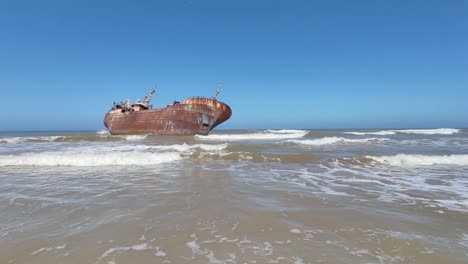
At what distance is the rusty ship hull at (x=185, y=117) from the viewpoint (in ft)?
75.8

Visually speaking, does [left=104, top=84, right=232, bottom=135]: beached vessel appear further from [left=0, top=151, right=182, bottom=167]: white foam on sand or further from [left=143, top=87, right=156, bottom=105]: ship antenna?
[left=0, top=151, right=182, bottom=167]: white foam on sand

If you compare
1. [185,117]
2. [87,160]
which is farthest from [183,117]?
[87,160]

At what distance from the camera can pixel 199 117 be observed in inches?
917

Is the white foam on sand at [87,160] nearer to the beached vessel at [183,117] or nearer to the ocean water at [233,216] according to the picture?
the ocean water at [233,216]

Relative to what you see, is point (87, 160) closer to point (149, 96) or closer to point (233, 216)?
point (233, 216)

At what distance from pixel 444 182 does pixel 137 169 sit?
25.0 ft

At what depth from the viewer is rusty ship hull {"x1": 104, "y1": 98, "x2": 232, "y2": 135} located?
23094 millimetres

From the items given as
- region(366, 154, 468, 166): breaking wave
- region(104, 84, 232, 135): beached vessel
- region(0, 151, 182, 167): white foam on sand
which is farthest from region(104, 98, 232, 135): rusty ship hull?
region(366, 154, 468, 166): breaking wave

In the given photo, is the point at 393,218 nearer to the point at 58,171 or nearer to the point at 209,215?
the point at 209,215

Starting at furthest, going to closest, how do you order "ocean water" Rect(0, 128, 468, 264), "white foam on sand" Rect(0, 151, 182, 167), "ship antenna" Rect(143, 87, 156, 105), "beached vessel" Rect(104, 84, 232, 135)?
"ship antenna" Rect(143, 87, 156, 105), "beached vessel" Rect(104, 84, 232, 135), "white foam on sand" Rect(0, 151, 182, 167), "ocean water" Rect(0, 128, 468, 264)

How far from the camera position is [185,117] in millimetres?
23125

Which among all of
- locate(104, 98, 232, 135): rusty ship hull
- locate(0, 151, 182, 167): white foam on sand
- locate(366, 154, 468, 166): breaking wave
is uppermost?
Result: locate(104, 98, 232, 135): rusty ship hull

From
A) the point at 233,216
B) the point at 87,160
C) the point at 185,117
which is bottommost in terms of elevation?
the point at 233,216

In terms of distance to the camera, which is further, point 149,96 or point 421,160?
point 149,96
